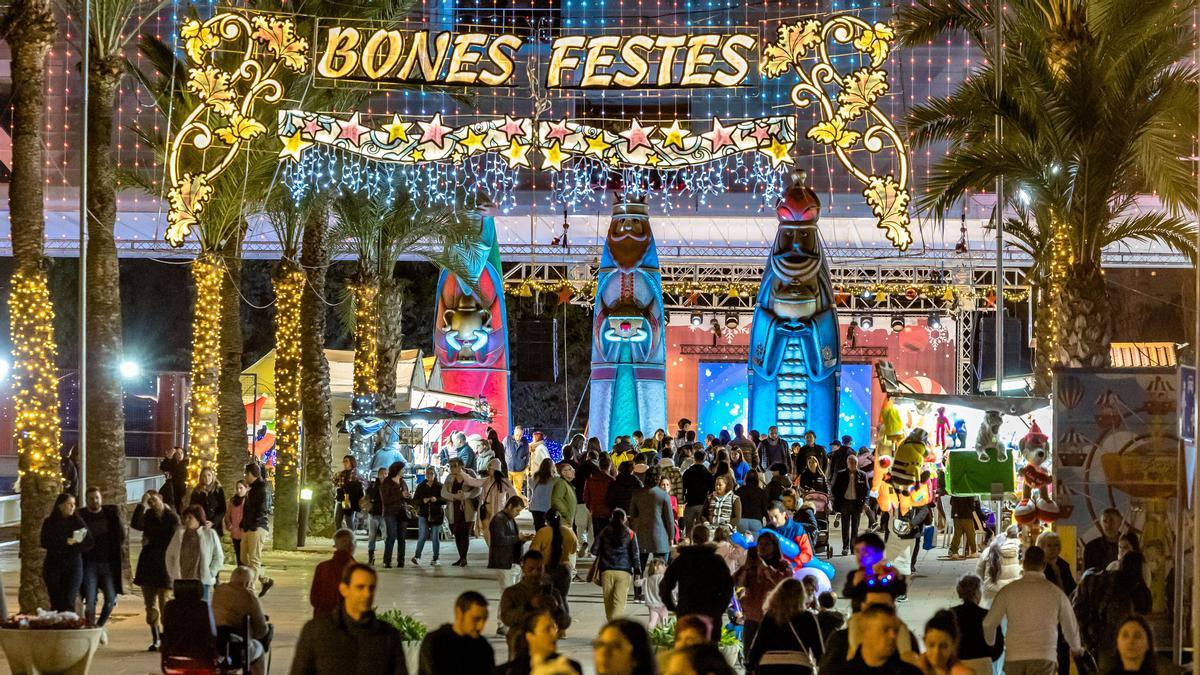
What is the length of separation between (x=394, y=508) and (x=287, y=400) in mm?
4030

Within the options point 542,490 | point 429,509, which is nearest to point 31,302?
point 542,490

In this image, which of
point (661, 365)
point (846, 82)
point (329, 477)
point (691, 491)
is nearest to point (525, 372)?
point (661, 365)

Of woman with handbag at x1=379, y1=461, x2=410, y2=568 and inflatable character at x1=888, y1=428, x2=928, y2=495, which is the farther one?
woman with handbag at x1=379, y1=461, x2=410, y2=568

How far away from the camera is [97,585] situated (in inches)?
626

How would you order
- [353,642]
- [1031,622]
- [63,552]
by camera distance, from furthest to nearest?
1. [63,552]
2. [1031,622]
3. [353,642]

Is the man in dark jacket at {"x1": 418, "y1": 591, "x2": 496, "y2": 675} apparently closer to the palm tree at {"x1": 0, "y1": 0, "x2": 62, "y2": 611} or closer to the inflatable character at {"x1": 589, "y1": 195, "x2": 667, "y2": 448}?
the palm tree at {"x1": 0, "y1": 0, "x2": 62, "y2": 611}

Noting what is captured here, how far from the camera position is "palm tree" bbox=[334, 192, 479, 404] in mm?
30609

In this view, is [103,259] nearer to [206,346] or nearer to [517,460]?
[206,346]

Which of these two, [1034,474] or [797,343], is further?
[797,343]

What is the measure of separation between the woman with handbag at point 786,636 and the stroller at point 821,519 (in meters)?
12.1

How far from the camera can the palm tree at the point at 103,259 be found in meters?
19.1

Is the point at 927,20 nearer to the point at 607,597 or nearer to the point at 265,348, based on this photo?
the point at 607,597

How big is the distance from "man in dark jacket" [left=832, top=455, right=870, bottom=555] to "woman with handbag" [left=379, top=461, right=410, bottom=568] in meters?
5.93

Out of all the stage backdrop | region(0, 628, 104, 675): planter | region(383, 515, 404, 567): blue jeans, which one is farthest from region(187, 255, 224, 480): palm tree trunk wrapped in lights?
the stage backdrop
